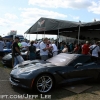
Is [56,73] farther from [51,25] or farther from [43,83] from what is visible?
[51,25]

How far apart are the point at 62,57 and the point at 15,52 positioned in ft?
8.42

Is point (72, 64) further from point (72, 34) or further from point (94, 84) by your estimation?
point (72, 34)

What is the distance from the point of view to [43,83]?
5.65 m

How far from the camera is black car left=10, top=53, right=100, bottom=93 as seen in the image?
5.51m

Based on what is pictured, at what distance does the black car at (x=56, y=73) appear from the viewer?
5512 mm

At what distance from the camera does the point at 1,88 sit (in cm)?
597

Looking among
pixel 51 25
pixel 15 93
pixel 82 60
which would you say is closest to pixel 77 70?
pixel 82 60

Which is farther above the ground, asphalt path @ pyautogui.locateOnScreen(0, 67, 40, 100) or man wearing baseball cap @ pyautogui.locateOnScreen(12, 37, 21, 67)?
man wearing baseball cap @ pyautogui.locateOnScreen(12, 37, 21, 67)

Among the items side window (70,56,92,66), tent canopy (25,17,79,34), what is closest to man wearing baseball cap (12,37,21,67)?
side window (70,56,92,66)

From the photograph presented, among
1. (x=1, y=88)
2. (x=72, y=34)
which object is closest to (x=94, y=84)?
(x=1, y=88)

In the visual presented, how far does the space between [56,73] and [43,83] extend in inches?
19.7

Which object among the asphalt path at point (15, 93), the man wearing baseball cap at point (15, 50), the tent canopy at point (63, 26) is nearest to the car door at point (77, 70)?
the asphalt path at point (15, 93)

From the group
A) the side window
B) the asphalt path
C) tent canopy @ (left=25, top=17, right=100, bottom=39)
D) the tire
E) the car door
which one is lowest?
the asphalt path

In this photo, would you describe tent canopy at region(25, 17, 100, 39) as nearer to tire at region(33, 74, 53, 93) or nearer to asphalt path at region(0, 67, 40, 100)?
tire at region(33, 74, 53, 93)
